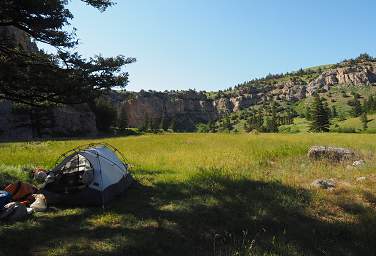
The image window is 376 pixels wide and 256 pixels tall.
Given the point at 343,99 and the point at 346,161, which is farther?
the point at 343,99

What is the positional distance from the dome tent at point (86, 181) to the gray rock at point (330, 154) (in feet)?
34.7

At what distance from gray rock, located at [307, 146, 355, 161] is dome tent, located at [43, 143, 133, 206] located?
10.6m

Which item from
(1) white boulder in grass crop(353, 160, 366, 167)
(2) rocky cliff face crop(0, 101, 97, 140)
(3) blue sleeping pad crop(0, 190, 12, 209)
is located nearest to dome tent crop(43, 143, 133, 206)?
(3) blue sleeping pad crop(0, 190, 12, 209)

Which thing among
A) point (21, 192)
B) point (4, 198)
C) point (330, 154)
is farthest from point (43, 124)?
point (4, 198)

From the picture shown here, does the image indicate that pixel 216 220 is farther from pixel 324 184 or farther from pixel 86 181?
pixel 324 184

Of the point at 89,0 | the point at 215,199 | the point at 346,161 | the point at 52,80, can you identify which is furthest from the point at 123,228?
the point at 346,161

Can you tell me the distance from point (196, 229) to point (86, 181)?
412 cm

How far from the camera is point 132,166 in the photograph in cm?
1914

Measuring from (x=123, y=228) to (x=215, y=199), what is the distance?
3.26 m

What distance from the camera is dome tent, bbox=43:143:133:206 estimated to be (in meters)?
11.1

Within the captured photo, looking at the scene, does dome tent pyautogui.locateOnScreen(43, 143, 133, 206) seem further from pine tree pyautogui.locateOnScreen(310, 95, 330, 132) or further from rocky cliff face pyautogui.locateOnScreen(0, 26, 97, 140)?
pine tree pyautogui.locateOnScreen(310, 95, 330, 132)

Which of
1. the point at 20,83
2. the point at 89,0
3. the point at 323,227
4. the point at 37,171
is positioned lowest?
the point at 323,227

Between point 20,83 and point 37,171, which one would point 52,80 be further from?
point 37,171

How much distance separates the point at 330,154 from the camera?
19.2 m
